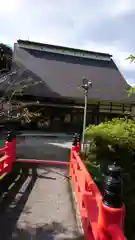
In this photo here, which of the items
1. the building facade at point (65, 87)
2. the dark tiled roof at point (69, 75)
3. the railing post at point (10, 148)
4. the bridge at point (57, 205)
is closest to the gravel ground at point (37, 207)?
the bridge at point (57, 205)

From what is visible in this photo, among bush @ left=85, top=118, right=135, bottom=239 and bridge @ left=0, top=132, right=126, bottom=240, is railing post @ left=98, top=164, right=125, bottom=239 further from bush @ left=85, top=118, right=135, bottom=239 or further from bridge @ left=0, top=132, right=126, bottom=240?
bush @ left=85, top=118, right=135, bottom=239

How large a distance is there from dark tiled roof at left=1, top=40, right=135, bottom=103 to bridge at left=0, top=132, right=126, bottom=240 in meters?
10.7

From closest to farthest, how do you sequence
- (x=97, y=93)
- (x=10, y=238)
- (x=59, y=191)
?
(x=10, y=238) → (x=59, y=191) → (x=97, y=93)

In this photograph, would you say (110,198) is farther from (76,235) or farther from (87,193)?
(76,235)

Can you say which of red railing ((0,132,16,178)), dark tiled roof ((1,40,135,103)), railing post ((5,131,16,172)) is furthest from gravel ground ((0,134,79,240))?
dark tiled roof ((1,40,135,103))

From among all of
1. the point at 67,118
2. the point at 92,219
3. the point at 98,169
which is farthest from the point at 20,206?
the point at 67,118

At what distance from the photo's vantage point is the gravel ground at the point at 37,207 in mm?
3737

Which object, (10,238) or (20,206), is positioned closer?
(10,238)

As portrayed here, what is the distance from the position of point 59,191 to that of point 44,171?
6.06 ft

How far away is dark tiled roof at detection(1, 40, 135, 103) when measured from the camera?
1777cm

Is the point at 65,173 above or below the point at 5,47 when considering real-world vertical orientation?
below

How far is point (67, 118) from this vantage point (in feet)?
61.2

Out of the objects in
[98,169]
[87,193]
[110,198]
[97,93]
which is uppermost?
[97,93]

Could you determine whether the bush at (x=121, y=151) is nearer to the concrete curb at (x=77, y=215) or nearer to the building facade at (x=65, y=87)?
the concrete curb at (x=77, y=215)
